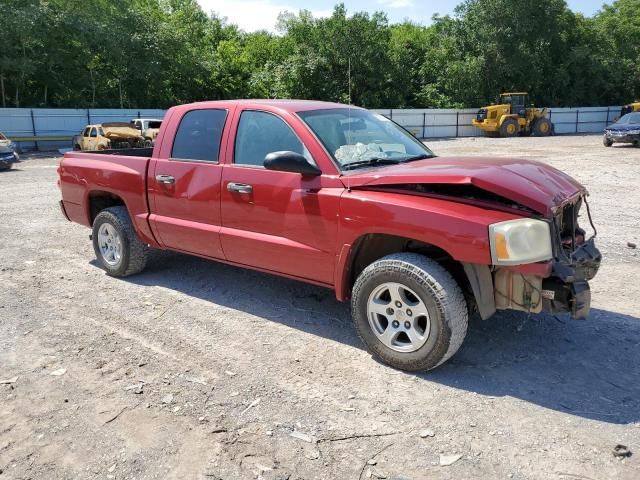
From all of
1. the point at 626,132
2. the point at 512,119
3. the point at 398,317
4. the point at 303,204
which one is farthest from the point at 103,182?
the point at 512,119

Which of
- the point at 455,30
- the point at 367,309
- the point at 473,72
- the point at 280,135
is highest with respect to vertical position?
the point at 455,30

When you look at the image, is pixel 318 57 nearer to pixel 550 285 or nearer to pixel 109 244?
pixel 109 244

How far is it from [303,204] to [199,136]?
1483 mm

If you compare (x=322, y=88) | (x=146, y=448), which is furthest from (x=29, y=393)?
(x=322, y=88)

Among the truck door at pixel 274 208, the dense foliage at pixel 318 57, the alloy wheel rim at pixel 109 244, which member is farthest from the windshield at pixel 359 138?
the dense foliage at pixel 318 57

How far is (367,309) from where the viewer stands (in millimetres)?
4012

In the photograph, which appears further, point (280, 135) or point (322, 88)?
point (322, 88)

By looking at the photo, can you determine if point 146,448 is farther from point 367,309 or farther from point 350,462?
point 367,309

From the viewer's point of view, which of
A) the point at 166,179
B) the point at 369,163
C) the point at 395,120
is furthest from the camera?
the point at 395,120

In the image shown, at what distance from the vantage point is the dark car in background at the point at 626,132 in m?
25.1

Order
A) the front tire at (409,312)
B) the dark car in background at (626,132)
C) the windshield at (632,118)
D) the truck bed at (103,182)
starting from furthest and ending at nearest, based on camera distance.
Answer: the windshield at (632,118) → the dark car in background at (626,132) → the truck bed at (103,182) → the front tire at (409,312)

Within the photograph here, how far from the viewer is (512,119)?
3656 cm

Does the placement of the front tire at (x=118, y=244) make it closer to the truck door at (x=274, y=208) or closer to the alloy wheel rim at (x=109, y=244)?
the alloy wheel rim at (x=109, y=244)

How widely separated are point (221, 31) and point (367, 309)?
55.6 m
